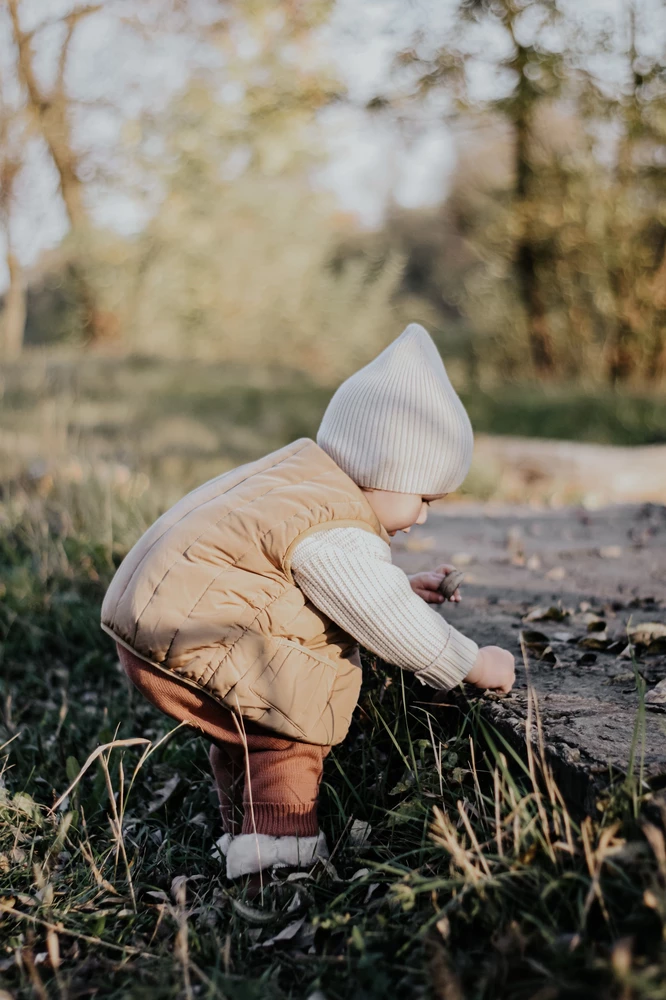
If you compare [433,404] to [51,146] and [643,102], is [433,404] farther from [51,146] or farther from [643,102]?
[51,146]

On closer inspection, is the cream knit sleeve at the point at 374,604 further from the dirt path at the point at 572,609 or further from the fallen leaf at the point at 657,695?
the fallen leaf at the point at 657,695

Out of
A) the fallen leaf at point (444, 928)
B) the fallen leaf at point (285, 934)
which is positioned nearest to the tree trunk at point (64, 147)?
the fallen leaf at point (285, 934)

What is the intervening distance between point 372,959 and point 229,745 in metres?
0.74

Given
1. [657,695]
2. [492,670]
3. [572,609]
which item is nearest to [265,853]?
[492,670]

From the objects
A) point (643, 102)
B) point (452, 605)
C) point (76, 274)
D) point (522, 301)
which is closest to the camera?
point (452, 605)

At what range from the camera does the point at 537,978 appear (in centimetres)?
146

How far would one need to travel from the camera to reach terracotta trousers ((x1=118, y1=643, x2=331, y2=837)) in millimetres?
2119

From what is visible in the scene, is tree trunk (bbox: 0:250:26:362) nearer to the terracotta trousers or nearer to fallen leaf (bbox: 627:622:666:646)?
the terracotta trousers

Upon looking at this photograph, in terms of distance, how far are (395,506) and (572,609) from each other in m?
1.08

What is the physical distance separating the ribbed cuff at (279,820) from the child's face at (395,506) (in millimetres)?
737

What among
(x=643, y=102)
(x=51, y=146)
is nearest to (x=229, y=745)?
(x=643, y=102)

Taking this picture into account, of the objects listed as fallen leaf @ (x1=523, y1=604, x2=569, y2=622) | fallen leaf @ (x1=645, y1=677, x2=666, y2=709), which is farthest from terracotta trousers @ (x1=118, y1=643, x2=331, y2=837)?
fallen leaf @ (x1=523, y1=604, x2=569, y2=622)

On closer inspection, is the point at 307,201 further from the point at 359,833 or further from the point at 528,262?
the point at 359,833

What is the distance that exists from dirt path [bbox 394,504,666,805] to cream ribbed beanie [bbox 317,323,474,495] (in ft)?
1.98
